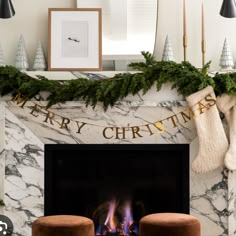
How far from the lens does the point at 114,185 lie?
3.68 metres

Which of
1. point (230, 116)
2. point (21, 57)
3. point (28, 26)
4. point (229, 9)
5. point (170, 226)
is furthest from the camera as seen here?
point (28, 26)

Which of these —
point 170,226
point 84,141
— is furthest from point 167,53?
point 170,226

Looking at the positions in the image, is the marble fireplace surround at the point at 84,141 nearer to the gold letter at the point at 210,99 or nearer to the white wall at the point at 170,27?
the gold letter at the point at 210,99

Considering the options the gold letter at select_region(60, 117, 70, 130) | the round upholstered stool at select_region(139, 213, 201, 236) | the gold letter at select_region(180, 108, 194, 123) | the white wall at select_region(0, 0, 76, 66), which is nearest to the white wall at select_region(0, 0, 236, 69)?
the white wall at select_region(0, 0, 76, 66)

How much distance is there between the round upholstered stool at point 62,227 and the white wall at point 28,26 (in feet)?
4.89

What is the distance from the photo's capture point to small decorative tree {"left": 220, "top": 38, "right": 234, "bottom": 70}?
3.56 meters

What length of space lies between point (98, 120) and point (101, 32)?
1.87 ft

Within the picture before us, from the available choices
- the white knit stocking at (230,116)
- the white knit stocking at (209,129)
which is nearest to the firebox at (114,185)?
the white knit stocking at (209,129)

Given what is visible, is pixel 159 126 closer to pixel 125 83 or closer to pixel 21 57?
pixel 125 83

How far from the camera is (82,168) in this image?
145 inches

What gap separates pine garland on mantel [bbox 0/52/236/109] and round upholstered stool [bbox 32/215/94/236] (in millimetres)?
1081

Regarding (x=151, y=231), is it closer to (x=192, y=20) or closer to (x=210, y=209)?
(x=210, y=209)

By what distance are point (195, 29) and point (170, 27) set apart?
168 millimetres

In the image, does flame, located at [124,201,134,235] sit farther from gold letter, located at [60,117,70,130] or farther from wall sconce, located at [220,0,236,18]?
wall sconce, located at [220,0,236,18]
